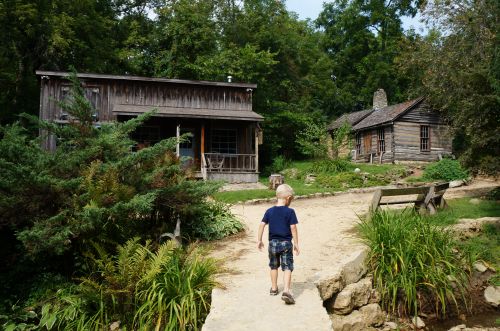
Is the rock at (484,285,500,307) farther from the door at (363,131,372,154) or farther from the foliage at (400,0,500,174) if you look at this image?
the door at (363,131,372,154)

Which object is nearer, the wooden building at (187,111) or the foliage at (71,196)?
the foliage at (71,196)

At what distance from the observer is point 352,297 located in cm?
643

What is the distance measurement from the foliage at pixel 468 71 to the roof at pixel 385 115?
4.46 ft

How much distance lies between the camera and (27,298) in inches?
253

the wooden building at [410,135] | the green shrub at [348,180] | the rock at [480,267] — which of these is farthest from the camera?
the wooden building at [410,135]

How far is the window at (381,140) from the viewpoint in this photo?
96.3ft

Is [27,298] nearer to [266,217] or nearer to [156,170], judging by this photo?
[156,170]

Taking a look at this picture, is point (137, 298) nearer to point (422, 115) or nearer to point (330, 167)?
point (330, 167)

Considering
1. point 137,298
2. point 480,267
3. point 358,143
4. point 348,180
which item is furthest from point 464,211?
point 358,143

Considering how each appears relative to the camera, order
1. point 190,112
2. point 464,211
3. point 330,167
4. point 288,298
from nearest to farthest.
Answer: point 288,298 → point 464,211 → point 190,112 → point 330,167

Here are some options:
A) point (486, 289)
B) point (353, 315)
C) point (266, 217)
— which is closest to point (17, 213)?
point (266, 217)

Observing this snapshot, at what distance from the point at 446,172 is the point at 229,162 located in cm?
1069

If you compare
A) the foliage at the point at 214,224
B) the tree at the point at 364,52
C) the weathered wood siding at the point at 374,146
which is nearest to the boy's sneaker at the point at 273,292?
the foliage at the point at 214,224

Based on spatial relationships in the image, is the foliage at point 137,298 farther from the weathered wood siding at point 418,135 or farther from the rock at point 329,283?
the weathered wood siding at point 418,135
